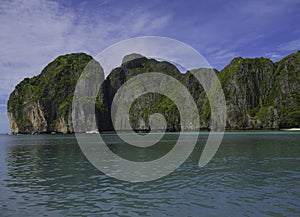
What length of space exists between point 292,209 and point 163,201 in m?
7.39

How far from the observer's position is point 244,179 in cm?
2602

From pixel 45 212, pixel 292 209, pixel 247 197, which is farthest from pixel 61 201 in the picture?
pixel 292 209

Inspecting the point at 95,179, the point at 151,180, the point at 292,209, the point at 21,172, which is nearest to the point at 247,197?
the point at 292,209

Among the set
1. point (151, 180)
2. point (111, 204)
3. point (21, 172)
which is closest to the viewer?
point (111, 204)

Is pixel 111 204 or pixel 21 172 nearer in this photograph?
pixel 111 204

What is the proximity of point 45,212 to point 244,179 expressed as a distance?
54.9 ft

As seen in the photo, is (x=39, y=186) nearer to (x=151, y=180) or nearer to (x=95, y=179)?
(x=95, y=179)

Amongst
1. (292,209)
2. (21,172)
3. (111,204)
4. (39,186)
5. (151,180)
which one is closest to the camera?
(292,209)

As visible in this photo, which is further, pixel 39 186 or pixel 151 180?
pixel 151 180

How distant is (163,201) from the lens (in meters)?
18.9

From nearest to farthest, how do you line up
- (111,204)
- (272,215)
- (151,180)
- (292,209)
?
(272,215) → (292,209) → (111,204) → (151,180)

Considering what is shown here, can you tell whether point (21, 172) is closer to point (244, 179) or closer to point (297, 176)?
point (244, 179)

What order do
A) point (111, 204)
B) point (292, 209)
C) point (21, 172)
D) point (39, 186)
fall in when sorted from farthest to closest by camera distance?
point (21, 172)
point (39, 186)
point (111, 204)
point (292, 209)

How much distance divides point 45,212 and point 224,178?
628 inches
